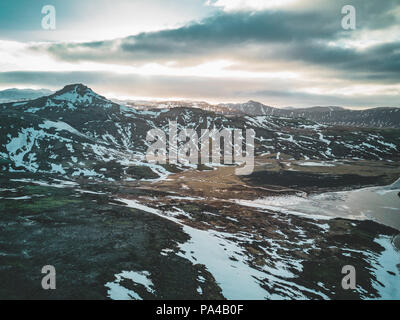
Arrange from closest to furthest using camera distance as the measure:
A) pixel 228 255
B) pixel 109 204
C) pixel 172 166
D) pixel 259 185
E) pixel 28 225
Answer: pixel 228 255 < pixel 28 225 < pixel 109 204 < pixel 259 185 < pixel 172 166

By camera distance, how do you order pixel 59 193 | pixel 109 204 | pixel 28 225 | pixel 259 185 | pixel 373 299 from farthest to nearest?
pixel 259 185 → pixel 59 193 → pixel 109 204 → pixel 28 225 → pixel 373 299

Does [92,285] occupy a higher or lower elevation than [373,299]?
higher

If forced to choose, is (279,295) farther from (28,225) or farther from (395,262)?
(28,225)

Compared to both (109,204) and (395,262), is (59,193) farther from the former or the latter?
(395,262)

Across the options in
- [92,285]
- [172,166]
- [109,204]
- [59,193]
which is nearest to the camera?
[92,285]
